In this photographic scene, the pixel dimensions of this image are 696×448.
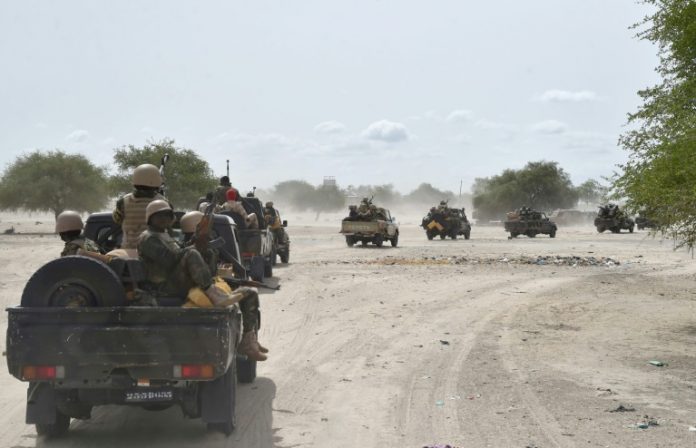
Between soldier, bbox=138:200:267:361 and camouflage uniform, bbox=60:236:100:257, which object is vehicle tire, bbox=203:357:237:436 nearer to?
soldier, bbox=138:200:267:361

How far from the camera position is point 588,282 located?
21234mm

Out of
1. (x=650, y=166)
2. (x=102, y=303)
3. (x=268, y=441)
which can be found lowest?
(x=268, y=441)

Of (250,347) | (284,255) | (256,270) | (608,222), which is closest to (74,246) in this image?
(250,347)

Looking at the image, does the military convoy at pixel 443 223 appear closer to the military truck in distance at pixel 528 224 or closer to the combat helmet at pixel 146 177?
the military truck in distance at pixel 528 224

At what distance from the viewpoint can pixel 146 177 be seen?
8.04 metres

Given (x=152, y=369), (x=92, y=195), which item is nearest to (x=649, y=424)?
(x=152, y=369)

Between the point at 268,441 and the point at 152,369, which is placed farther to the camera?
the point at 268,441

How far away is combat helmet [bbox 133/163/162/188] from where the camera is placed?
26.3 ft

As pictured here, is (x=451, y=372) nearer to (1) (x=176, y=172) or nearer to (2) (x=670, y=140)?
(2) (x=670, y=140)

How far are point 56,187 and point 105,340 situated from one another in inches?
2746

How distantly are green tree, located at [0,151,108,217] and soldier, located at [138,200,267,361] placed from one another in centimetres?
6744

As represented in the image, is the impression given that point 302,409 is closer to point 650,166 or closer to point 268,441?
point 268,441

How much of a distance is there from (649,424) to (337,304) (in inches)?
373

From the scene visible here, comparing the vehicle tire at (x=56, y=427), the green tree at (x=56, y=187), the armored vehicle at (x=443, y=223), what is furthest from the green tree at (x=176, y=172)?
the vehicle tire at (x=56, y=427)
